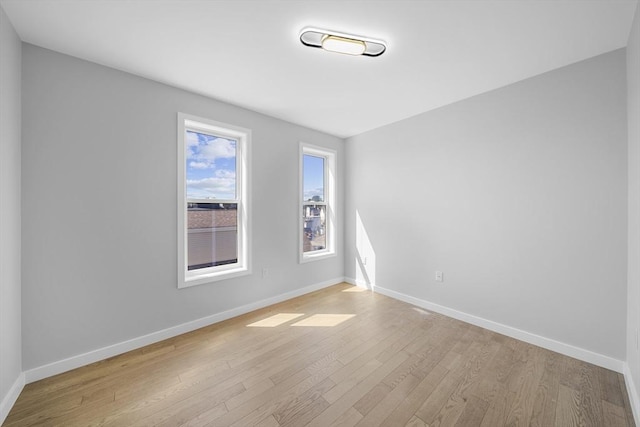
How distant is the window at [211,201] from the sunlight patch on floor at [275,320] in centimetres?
62

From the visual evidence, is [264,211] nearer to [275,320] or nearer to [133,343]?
[275,320]

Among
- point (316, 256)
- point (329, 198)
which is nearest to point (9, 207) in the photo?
point (316, 256)

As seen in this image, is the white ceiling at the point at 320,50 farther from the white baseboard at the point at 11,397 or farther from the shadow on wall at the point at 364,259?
the white baseboard at the point at 11,397

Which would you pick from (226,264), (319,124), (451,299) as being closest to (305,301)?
(226,264)

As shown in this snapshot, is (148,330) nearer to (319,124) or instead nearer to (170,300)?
(170,300)

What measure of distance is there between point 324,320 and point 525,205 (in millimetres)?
2429

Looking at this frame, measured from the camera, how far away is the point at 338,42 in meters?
1.84

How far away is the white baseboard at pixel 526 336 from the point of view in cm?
202

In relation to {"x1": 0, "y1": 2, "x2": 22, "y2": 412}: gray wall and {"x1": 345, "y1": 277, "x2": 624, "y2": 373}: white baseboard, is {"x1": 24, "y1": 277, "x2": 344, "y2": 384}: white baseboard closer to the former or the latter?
{"x1": 0, "y1": 2, "x2": 22, "y2": 412}: gray wall

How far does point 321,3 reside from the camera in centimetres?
154

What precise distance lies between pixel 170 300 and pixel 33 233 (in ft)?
3.89

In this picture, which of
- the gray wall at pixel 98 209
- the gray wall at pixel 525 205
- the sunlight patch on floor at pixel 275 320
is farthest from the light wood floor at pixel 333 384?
the gray wall at pixel 525 205

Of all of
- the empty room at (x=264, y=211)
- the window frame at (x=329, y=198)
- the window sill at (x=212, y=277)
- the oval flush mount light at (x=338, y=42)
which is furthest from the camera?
the window frame at (x=329, y=198)

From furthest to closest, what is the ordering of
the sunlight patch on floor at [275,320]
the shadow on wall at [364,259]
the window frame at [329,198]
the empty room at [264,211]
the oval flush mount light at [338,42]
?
the window frame at [329,198] < the shadow on wall at [364,259] < the sunlight patch on floor at [275,320] < the oval flush mount light at [338,42] < the empty room at [264,211]
